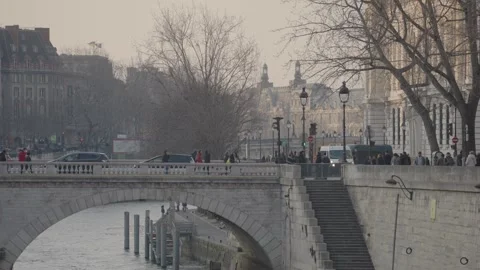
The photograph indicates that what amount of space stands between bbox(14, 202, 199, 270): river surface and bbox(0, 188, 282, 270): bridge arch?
11067mm

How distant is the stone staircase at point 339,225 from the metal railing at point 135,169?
2.24m

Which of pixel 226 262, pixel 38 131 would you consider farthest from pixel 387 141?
pixel 38 131

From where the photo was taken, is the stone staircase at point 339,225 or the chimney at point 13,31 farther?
the chimney at point 13,31

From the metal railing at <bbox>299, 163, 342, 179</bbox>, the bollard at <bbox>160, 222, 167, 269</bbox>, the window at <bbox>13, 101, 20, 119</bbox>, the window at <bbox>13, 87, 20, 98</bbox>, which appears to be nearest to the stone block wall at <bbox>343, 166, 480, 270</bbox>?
the metal railing at <bbox>299, 163, 342, 179</bbox>

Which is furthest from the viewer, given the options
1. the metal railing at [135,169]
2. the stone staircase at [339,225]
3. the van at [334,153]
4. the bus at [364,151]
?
the van at [334,153]

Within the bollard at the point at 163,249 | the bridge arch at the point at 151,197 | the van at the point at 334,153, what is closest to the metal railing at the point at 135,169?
the bridge arch at the point at 151,197

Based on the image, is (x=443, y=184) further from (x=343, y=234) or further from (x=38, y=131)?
(x=38, y=131)

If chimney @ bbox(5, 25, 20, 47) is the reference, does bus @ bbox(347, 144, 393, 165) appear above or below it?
below

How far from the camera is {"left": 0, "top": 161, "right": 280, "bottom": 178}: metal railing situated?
5112 cm

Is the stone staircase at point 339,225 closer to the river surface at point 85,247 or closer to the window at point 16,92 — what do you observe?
the river surface at point 85,247

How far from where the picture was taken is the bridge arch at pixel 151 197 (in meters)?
50.7

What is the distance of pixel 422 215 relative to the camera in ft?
140

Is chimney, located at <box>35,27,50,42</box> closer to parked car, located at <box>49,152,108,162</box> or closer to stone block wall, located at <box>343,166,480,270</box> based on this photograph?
parked car, located at <box>49,152,108,162</box>

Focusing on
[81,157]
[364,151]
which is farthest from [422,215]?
[364,151]
